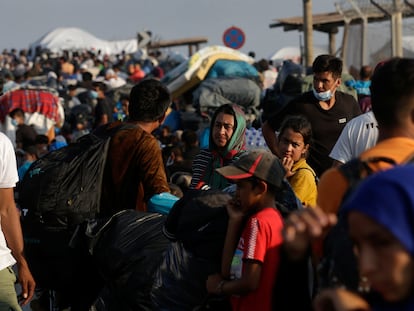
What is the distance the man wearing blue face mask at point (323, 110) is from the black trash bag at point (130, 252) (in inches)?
64.6

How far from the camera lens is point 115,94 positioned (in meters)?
19.3

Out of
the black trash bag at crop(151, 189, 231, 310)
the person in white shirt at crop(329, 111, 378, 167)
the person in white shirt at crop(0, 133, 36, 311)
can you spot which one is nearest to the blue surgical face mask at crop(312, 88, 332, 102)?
the person in white shirt at crop(329, 111, 378, 167)

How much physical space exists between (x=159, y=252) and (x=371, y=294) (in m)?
2.77

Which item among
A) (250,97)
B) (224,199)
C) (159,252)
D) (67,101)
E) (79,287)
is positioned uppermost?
(224,199)

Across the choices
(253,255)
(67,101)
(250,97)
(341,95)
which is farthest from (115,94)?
(253,255)

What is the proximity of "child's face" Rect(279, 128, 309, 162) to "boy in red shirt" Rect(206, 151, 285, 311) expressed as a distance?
4.49 feet

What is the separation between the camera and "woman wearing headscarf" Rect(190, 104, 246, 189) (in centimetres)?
589

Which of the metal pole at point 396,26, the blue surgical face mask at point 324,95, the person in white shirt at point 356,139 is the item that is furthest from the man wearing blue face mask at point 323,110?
the metal pole at point 396,26

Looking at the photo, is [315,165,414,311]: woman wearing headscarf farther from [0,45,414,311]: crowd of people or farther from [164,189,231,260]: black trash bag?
[164,189,231,260]: black trash bag

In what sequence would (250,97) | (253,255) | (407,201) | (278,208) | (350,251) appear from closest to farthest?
(407,201) < (350,251) < (253,255) < (278,208) < (250,97)

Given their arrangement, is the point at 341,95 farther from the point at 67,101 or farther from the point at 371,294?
the point at 67,101

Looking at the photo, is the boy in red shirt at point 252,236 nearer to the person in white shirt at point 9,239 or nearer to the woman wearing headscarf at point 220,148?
the person in white shirt at point 9,239

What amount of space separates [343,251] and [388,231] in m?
0.60

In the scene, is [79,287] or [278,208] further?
[79,287]
